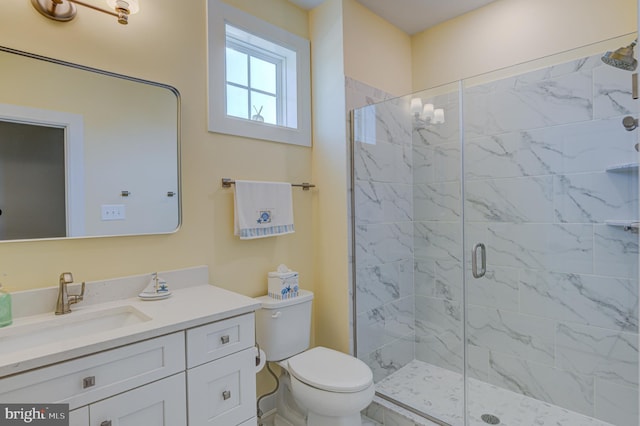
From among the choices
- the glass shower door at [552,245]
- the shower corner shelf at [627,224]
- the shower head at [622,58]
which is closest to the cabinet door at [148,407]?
Answer: the glass shower door at [552,245]

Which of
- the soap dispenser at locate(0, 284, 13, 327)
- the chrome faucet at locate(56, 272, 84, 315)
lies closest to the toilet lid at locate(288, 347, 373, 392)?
the chrome faucet at locate(56, 272, 84, 315)

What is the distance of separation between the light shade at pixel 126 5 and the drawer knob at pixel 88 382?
4.68ft

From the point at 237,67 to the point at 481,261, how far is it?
1951 millimetres

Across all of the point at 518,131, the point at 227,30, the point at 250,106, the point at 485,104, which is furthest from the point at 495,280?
the point at 227,30

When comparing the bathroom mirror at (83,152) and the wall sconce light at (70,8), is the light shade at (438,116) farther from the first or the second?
the wall sconce light at (70,8)

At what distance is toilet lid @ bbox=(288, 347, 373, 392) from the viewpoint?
1.65 m

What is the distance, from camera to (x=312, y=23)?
2379 millimetres

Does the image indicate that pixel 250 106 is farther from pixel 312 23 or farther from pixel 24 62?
pixel 24 62

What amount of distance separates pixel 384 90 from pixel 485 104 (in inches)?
27.3

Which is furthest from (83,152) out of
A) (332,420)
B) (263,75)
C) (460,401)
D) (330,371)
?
(460,401)

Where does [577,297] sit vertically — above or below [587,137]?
below

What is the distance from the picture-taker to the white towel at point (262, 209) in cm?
193

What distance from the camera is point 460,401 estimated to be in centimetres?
209

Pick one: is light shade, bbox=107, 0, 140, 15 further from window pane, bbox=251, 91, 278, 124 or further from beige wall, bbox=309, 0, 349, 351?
beige wall, bbox=309, 0, 349, 351
